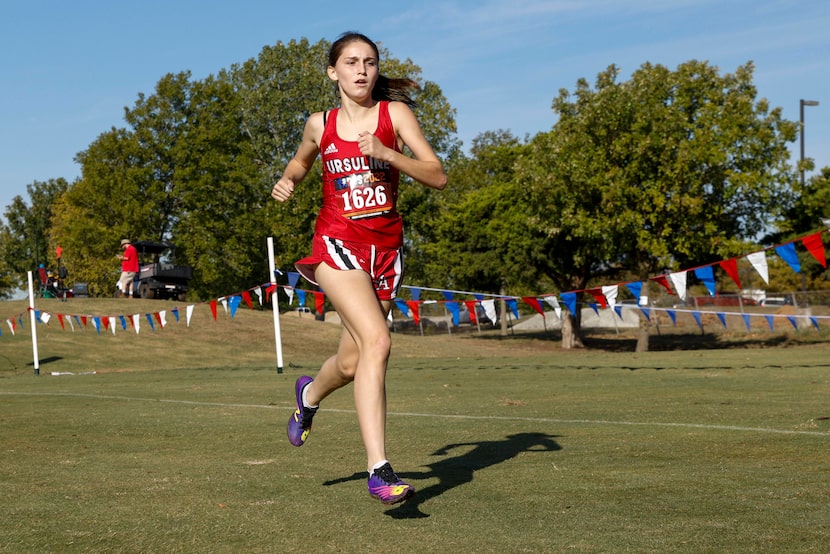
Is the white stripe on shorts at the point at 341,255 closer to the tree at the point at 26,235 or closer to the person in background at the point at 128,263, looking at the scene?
the person in background at the point at 128,263

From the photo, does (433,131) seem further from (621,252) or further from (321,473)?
(321,473)

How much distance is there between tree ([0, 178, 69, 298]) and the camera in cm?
7944

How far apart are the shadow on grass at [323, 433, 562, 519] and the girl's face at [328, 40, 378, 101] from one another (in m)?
2.01

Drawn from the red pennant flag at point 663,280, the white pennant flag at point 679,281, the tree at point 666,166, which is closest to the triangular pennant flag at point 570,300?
the red pennant flag at point 663,280

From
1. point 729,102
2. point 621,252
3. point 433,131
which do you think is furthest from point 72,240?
point 729,102

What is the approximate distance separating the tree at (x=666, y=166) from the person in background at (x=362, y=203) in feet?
109

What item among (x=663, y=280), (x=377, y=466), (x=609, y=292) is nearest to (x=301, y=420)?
(x=377, y=466)

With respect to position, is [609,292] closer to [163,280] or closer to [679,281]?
[679,281]

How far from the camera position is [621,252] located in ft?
134

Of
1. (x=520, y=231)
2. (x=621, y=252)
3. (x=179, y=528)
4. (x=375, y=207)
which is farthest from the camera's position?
(x=520, y=231)

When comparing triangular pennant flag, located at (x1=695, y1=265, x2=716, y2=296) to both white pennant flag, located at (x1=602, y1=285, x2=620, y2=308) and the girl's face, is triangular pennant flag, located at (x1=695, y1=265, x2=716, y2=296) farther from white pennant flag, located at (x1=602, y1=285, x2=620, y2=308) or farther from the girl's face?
the girl's face

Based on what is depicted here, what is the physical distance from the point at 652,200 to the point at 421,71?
72.0ft

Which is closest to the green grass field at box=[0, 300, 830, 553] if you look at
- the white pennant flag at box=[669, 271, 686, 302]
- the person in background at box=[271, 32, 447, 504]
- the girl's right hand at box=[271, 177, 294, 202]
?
the person in background at box=[271, 32, 447, 504]

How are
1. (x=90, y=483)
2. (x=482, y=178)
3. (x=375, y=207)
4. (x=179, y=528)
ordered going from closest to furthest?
(x=179, y=528), (x=375, y=207), (x=90, y=483), (x=482, y=178)
